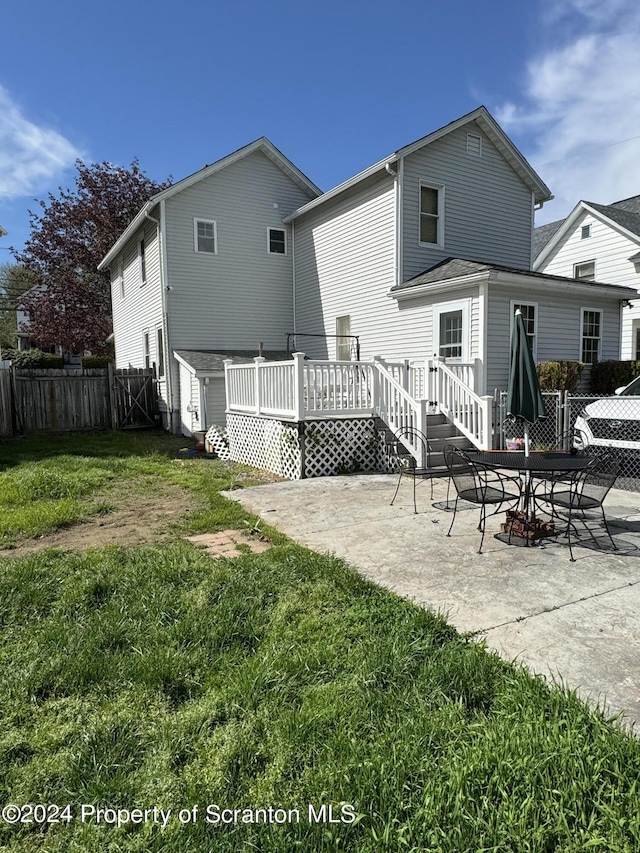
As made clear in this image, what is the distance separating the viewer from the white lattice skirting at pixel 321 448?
344 inches

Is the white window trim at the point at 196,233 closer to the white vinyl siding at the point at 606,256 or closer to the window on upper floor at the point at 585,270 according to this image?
the white vinyl siding at the point at 606,256

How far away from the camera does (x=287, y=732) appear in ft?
7.40

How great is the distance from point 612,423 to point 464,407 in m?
2.50

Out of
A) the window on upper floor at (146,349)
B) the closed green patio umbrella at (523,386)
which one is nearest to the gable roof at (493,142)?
the window on upper floor at (146,349)

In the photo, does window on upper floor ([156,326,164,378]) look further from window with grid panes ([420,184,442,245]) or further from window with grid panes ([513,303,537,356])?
window with grid panes ([513,303,537,356])

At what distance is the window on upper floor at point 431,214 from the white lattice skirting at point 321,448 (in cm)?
657

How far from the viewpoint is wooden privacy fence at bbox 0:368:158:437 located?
14352 millimetres

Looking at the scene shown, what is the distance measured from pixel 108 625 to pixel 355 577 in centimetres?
187

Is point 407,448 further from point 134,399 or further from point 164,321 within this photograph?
point 134,399

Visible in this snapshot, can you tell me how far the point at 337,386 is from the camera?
9070mm

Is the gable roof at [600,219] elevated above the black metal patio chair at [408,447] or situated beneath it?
elevated above

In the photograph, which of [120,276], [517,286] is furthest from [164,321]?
[517,286]

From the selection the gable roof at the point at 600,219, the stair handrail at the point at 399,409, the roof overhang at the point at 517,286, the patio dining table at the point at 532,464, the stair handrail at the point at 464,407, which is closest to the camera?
the patio dining table at the point at 532,464

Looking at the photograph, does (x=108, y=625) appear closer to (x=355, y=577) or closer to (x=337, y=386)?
(x=355, y=577)
